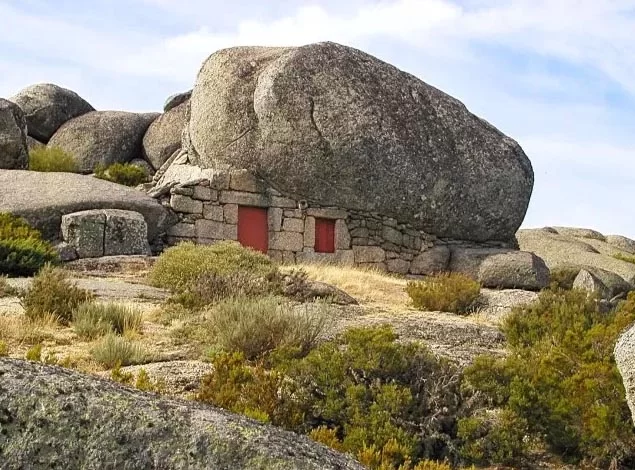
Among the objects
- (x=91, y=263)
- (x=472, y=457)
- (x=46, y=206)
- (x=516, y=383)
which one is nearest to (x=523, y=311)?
(x=516, y=383)

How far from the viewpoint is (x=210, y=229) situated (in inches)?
844

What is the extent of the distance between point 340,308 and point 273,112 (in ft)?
29.4

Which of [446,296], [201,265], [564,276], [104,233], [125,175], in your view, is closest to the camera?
[201,265]

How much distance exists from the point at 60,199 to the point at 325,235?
602 cm

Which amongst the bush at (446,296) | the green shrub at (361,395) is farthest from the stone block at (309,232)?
the green shrub at (361,395)

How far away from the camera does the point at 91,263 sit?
17.5m

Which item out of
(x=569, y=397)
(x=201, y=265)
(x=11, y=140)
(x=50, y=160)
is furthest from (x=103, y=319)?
(x=50, y=160)

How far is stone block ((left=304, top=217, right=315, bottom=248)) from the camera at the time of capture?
21.9 metres

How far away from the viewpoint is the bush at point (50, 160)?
25828 mm

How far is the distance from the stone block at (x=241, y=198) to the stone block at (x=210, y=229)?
0.56 meters

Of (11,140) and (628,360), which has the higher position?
(11,140)

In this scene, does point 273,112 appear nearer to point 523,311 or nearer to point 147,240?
point 147,240

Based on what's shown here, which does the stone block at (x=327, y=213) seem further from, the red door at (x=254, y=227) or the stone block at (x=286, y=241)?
the red door at (x=254, y=227)

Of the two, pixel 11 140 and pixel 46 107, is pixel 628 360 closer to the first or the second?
pixel 11 140
